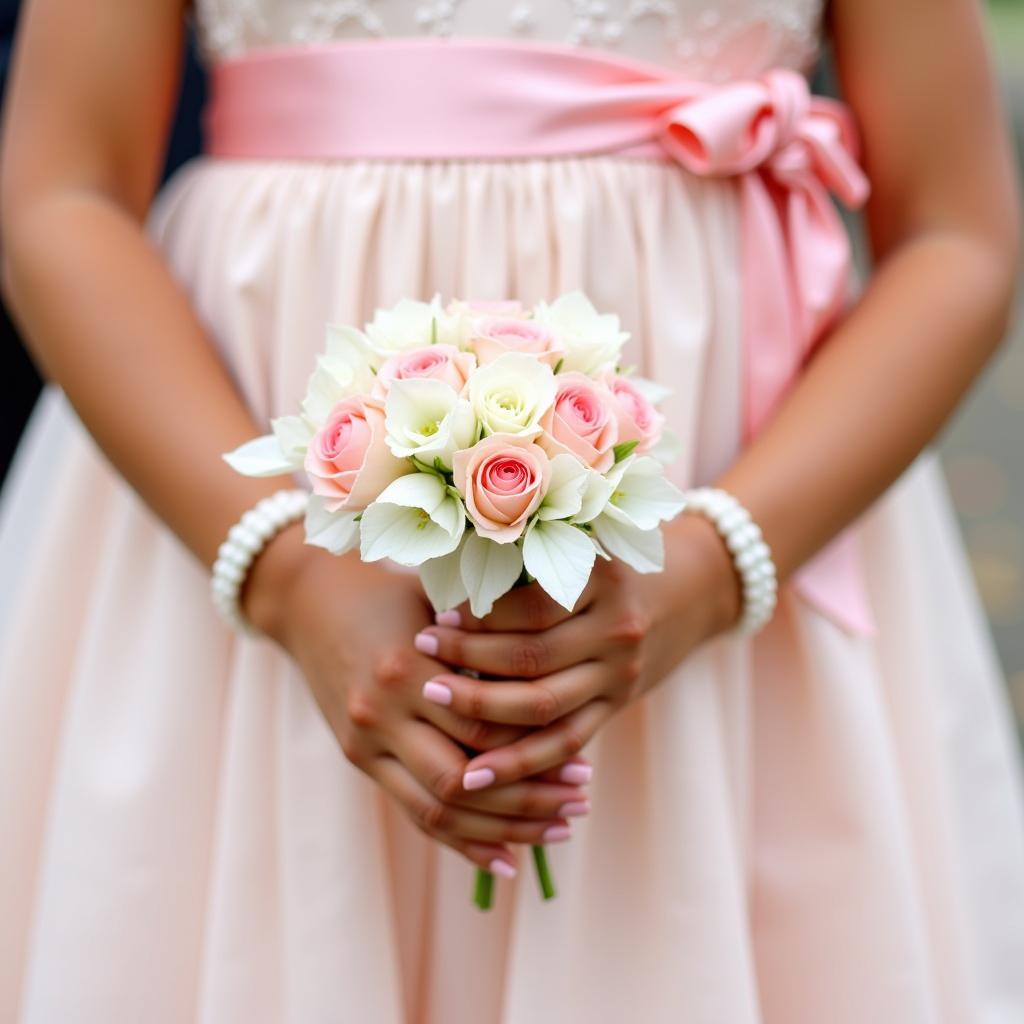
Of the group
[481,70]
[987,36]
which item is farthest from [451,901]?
[987,36]

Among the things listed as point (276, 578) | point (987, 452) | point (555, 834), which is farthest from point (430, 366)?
point (987, 452)

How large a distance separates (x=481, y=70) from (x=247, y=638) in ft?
1.73

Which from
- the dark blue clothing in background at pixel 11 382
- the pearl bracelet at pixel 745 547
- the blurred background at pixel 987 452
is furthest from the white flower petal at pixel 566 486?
the dark blue clothing in background at pixel 11 382

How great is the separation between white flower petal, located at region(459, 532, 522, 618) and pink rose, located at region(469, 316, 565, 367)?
12 centimetres

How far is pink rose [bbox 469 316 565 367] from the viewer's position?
0.79m

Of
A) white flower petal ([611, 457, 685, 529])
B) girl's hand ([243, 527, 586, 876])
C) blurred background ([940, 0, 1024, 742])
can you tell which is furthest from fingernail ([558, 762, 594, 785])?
blurred background ([940, 0, 1024, 742])

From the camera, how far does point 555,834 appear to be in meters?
0.91

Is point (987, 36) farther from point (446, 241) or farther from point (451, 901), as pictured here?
point (451, 901)

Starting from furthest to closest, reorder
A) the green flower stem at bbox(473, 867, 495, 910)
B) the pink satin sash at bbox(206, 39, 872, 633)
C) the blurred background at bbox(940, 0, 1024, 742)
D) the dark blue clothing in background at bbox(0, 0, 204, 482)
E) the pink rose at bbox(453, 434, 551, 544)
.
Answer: the blurred background at bbox(940, 0, 1024, 742), the dark blue clothing in background at bbox(0, 0, 204, 482), the pink satin sash at bbox(206, 39, 872, 633), the green flower stem at bbox(473, 867, 495, 910), the pink rose at bbox(453, 434, 551, 544)

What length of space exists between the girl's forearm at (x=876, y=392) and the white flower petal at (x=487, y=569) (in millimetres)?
272

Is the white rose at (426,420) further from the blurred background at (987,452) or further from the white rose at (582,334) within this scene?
the blurred background at (987,452)

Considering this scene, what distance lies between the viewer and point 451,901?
3.41 ft

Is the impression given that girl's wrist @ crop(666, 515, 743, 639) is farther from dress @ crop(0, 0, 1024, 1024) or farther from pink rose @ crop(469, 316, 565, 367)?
pink rose @ crop(469, 316, 565, 367)

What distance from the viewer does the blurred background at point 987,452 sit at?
174cm
